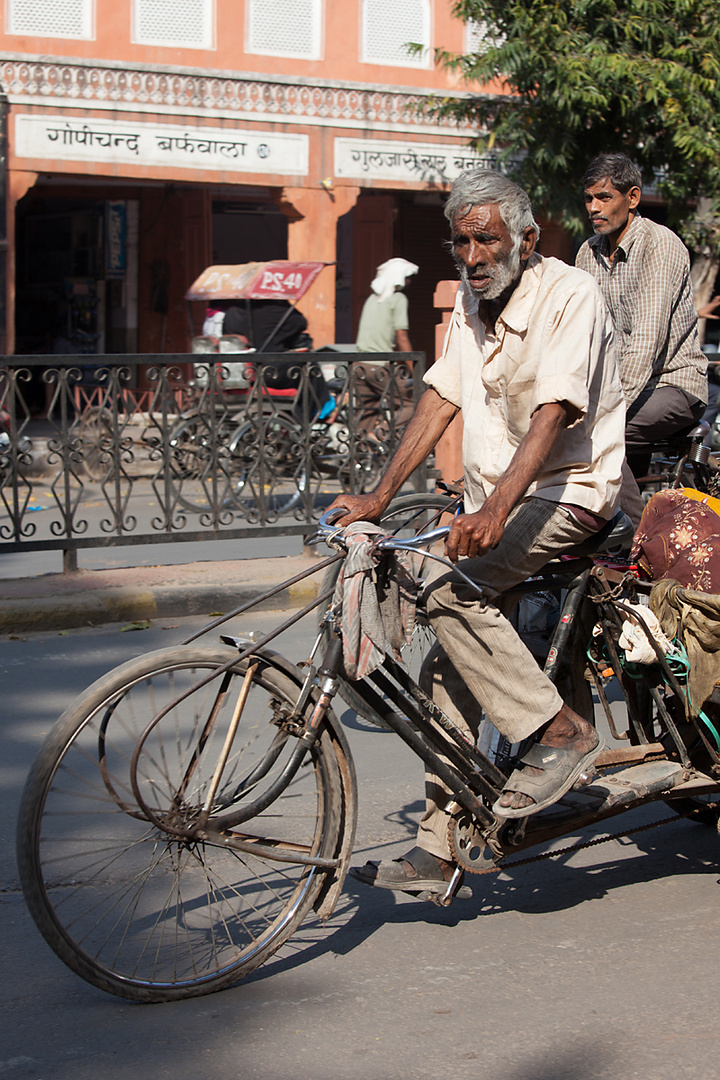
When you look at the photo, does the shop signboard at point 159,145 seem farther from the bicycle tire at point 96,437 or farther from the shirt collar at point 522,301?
the shirt collar at point 522,301

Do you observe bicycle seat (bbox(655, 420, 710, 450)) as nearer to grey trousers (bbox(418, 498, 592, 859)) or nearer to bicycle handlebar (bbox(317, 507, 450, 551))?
grey trousers (bbox(418, 498, 592, 859))

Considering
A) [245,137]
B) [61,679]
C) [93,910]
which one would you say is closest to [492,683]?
[93,910]

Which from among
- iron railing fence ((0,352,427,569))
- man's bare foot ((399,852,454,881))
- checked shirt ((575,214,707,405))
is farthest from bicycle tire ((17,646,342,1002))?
iron railing fence ((0,352,427,569))

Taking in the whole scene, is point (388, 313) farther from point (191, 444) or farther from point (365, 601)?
point (365, 601)

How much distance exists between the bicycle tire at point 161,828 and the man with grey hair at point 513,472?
30 centimetres

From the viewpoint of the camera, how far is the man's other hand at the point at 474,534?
2828 mm

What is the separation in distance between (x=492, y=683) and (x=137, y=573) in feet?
15.2

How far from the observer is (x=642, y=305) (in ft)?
15.1

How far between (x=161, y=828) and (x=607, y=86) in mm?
11387

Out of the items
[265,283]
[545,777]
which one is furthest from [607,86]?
[545,777]

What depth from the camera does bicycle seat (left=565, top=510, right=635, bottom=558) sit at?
3312 mm

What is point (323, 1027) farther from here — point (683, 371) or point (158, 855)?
point (683, 371)

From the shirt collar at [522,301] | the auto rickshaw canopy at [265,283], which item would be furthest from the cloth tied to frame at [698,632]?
the auto rickshaw canopy at [265,283]

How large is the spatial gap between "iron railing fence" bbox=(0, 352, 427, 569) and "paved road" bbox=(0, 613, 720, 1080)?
3537 mm
